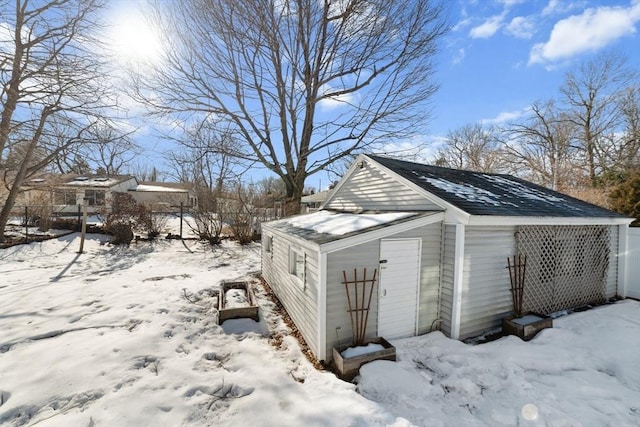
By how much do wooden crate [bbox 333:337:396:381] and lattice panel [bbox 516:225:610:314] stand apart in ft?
11.2

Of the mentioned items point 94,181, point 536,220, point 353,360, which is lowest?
point 353,360

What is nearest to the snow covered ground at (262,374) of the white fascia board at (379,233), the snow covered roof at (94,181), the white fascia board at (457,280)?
the white fascia board at (457,280)

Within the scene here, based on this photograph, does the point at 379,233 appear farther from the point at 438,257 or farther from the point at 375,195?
the point at 375,195

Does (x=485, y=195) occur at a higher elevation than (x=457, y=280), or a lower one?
higher

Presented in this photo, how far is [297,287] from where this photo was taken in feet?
16.8

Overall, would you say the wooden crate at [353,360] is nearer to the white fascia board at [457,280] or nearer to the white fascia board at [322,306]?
the white fascia board at [322,306]

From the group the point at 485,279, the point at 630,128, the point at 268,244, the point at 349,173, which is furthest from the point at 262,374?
the point at 630,128

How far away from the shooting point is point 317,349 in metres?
4.06

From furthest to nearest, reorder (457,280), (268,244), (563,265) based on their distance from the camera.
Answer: (268,244) < (563,265) < (457,280)

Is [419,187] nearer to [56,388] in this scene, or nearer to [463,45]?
[56,388]

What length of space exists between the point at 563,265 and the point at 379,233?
15.9 feet

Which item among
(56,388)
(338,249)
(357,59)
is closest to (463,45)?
→ (357,59)

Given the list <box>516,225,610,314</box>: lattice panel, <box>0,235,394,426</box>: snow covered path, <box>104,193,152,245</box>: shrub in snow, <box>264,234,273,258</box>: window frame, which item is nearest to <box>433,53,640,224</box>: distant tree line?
<box>516,225,610,314</box>: lattice panel

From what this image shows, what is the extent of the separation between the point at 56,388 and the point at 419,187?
603 centimetres
